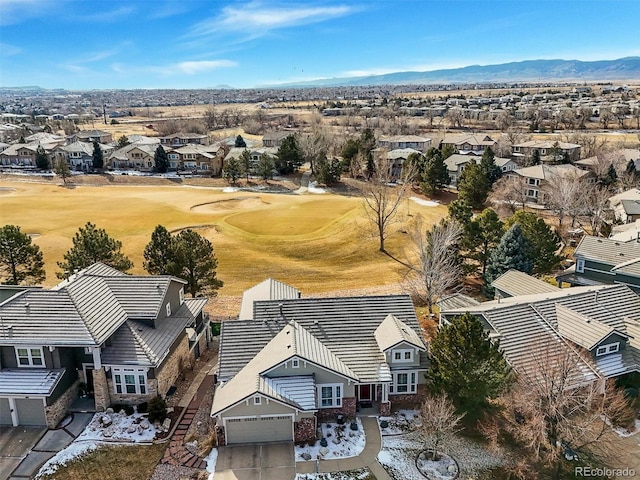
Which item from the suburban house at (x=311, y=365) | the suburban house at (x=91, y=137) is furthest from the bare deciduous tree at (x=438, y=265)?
the suburban house at (x=91, y=137)

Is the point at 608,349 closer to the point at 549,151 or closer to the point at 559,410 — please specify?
the point at 559,410

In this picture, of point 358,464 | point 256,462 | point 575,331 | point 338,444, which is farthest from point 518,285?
point 256,462

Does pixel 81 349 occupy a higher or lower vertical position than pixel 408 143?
lower

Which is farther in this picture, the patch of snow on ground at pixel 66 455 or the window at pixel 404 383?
the window at pixel 404 383

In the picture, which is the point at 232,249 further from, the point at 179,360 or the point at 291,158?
the point at 291,158

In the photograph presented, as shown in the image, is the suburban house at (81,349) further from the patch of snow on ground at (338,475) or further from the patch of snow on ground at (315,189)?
the patch of snow on ground at (315,189)

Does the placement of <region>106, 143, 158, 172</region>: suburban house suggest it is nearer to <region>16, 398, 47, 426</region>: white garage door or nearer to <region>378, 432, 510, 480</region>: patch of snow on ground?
<region>16, 398, 47, 426</region>: white garage door
